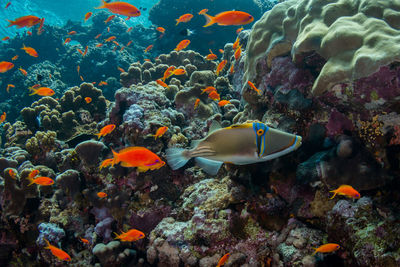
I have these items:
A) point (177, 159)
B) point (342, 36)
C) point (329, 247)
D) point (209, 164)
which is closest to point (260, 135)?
point (209, 164)

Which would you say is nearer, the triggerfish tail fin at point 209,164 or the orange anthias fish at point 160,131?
the triggerfish tail fin at point 209,164

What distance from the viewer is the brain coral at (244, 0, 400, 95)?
8.42ft

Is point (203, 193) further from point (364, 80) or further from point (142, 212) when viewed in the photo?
point (364, 80)

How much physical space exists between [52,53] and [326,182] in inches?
882

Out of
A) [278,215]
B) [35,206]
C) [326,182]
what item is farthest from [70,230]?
[326,182]

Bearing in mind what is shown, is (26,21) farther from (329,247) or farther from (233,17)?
(329,247)

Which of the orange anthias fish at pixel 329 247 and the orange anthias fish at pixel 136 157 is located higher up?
the orange anthias fish at pixel 136 157

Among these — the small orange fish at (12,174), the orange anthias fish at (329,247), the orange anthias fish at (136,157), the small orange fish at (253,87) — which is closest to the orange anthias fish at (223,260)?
the orange anthias fish at (329,247)

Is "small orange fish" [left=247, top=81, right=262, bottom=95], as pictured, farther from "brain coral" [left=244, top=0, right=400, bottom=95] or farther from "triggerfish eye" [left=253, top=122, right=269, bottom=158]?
"triggerfish eye" [left=253, top=122, right=269, bottom=158]

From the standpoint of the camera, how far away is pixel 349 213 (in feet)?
7.84

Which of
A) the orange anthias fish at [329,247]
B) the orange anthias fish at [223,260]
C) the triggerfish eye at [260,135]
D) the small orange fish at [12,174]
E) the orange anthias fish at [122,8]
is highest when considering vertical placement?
the orange anthias fish at [122,8]

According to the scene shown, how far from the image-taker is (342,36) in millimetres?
2855

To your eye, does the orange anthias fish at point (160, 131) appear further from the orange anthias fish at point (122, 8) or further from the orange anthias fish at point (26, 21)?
the orange anthias fish at point (26, 21)

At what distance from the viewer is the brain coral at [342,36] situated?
2566 mm
